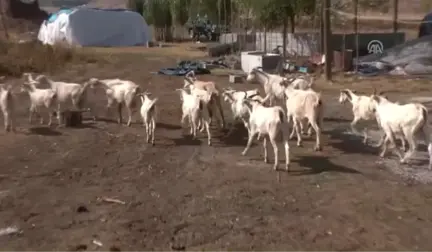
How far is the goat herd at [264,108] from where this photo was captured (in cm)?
1126

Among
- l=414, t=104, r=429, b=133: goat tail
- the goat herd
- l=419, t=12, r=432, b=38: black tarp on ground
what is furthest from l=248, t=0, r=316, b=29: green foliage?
l=414, t=104, r=429, b=133: goat tail

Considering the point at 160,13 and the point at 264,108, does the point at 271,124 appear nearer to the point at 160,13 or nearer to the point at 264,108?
the point at 264,108

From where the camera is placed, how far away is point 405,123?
11.3 m

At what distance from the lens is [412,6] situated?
77562mm

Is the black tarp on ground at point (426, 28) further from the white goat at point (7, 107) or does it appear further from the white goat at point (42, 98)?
the white goat at point (7, 107)

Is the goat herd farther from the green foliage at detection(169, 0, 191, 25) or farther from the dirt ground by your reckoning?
the green foliage at detection(169, 0, 191, 25)

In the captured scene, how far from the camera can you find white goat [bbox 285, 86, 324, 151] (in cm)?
1264

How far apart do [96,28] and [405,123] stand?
35.2m

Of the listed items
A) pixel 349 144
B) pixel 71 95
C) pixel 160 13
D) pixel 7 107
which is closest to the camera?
pixel 349 144

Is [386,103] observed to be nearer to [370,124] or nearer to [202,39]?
[370,124]

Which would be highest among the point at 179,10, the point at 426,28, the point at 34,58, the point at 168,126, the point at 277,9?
the point at 179,10

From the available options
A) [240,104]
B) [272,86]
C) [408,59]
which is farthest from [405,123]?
[408,59]

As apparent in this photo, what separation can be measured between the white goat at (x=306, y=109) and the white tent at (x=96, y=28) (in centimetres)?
3090

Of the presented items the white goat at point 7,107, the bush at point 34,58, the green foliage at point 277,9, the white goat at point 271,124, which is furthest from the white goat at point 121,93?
the green foliage at point 277,9
